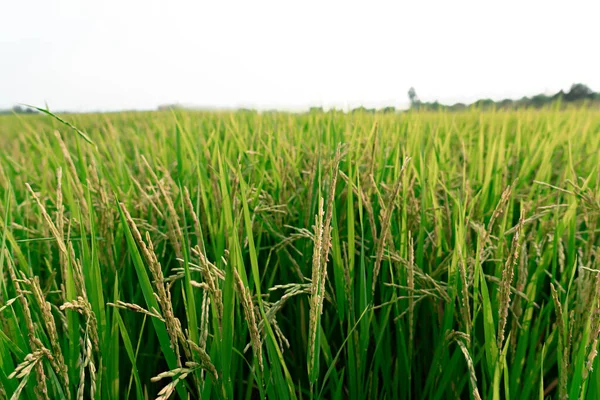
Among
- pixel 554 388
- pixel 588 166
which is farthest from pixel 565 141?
pixel 554 388

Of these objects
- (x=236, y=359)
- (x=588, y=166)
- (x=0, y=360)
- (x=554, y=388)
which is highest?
(x=588, y=166)

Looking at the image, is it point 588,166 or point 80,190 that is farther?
point 588,166

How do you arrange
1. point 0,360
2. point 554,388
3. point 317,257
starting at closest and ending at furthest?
point 317,257 → point 0,360 → point 554,388

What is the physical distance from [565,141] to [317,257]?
2.26 metres

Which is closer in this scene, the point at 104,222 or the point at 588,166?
the point at 104,222

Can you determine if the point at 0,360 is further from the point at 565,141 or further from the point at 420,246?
the point at 565,141

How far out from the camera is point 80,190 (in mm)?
947

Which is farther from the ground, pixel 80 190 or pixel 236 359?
pixel 80 190

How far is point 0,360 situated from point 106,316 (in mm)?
168

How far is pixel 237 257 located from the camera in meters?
0.72

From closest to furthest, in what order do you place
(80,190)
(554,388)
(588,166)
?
1. (80,190)
2. (554,388)
3. (588,166)

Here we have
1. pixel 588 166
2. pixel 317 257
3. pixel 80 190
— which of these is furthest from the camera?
pixel 588 166

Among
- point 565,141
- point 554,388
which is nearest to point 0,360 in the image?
point 554,388

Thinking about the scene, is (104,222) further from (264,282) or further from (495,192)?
(495,192)
